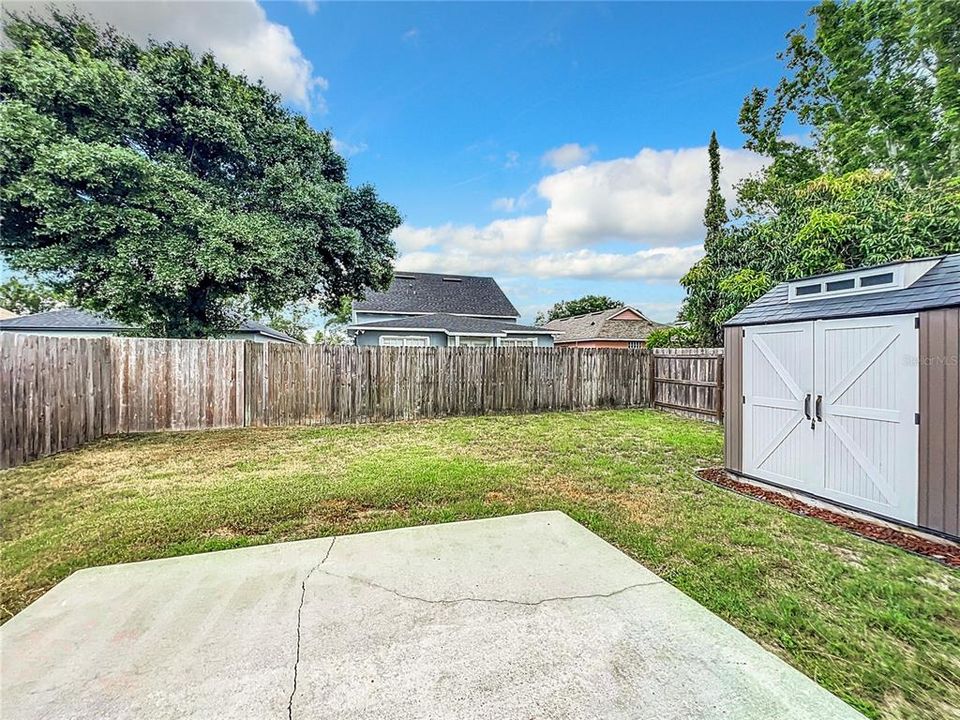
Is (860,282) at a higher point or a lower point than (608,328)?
lower

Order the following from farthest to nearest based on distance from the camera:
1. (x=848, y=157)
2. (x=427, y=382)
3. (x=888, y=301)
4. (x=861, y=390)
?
1. (x=848, y=157)
2. (x=427, y=382)
3. (x=861, y=390)
4. (x=888, y=301)

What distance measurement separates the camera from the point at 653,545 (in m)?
3.23

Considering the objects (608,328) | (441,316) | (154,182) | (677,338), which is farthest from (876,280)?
(608,328)

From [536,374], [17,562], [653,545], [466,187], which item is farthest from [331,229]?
[653,545]

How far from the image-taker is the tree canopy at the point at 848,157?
8.12 metres

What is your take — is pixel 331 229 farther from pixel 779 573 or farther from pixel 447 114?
pixel 779 573

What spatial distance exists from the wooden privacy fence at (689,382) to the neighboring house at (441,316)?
424 centimetres

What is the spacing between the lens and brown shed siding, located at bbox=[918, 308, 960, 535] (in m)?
3.13

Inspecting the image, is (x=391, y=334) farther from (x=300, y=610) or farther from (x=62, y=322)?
(x=300, y=610)

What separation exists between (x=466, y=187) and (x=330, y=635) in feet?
39.8

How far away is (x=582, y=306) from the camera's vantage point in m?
42.6

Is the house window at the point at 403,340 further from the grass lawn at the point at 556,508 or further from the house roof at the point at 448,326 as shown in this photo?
the grass lawn at the point at 556,508

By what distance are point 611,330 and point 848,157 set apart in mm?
14766

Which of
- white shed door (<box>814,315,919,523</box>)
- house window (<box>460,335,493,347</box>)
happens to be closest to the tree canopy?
white shed door (<box>814,315,919,523</box>)
